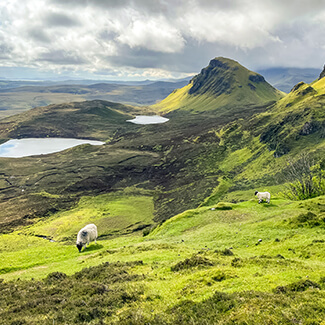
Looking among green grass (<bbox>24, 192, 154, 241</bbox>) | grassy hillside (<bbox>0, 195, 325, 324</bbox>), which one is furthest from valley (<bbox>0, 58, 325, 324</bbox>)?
green grass (<bbox>24, 192, 154, 241</bbox>)

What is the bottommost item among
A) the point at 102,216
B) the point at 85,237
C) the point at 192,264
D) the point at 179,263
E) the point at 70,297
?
the point at 102,216

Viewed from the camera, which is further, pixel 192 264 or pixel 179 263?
pixel 179 263

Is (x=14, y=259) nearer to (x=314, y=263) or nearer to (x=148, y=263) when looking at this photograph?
(x=148, y=263)

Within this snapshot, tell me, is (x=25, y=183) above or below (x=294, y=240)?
below

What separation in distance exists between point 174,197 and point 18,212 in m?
68.8

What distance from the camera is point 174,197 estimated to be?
12031cm

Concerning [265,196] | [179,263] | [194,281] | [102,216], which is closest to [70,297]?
[194,281]

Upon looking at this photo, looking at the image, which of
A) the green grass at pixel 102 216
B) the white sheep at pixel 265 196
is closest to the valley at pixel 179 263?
the green grass at pixel 102 216

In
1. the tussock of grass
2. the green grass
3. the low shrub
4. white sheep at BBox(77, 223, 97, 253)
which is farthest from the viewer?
the green grass

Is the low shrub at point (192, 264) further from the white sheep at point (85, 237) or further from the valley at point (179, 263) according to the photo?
the white sheep at point (85, 237)

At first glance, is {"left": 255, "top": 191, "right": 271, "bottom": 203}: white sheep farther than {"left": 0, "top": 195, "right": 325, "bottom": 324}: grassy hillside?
Yes

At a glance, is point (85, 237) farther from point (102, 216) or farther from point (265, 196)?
point (102, 216)

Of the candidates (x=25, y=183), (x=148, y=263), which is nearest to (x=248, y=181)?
(x=148, y=263)

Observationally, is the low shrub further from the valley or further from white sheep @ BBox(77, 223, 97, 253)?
white sheep @ BBox(77, 223, 97, 253)
